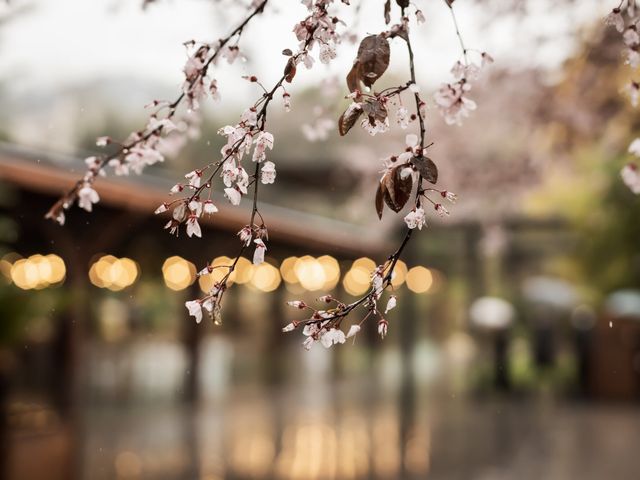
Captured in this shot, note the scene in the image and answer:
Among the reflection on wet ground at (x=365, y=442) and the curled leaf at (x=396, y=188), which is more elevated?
the curled leaf at (x=396, y=188)

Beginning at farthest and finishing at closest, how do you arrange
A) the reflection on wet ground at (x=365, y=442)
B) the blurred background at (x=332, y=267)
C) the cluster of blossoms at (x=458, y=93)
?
the reflection on wet ground at (x=365, y=442)
the blurred background at (x=332, y=267)
the cluster of blossoms at (x=458, y=93)

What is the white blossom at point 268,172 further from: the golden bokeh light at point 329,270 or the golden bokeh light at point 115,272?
the golden bokeh light at point 115,272

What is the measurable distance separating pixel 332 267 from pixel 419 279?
4.52 feet

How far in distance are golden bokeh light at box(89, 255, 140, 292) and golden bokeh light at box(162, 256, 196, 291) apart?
447mm

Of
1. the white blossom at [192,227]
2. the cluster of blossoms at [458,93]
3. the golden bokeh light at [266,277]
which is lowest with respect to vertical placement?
the white blossom at [192,227]

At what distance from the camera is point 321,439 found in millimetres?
7008

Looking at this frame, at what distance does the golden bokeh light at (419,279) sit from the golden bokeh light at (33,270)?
3.84 metres

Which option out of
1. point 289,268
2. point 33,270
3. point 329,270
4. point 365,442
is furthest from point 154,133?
point 289,268

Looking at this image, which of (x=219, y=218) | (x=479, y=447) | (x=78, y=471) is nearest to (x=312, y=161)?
(x=219, y=218)

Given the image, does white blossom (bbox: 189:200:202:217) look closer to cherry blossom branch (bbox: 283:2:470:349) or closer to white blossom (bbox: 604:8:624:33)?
cherry blossom branch (bbox: 283:2:470:349)

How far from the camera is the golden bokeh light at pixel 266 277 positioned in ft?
40.6

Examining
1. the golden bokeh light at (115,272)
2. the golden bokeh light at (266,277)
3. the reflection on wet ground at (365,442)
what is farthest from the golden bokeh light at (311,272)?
the golden bokeh light at (115,272)

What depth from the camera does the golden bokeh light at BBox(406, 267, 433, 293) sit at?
9.38m

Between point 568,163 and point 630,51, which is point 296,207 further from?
point 630,51
